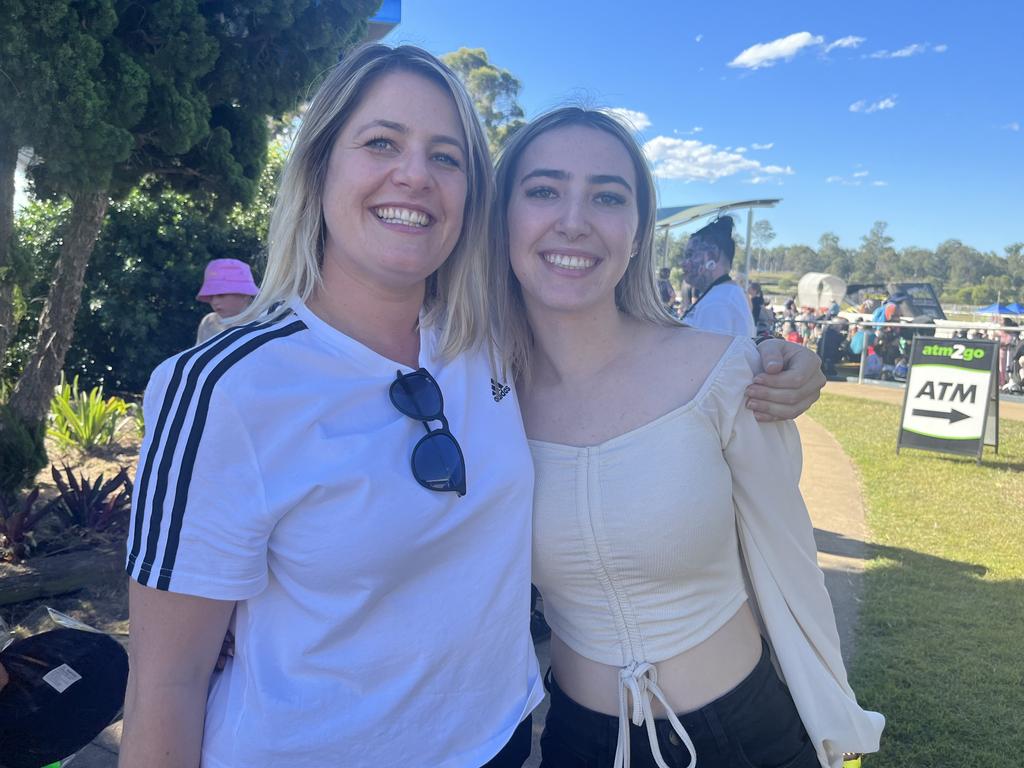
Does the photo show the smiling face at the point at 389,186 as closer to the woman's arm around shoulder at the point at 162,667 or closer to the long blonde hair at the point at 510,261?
the long blonde hair at the point at 510,261

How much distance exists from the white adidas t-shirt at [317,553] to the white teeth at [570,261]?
65 cm

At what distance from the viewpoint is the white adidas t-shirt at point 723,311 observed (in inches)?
224

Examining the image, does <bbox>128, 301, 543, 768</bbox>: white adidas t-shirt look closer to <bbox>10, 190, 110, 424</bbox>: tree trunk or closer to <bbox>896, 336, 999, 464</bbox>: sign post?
<bbox>10, 190, 110, 424</bbox>: tree trunk

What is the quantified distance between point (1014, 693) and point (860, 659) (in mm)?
759

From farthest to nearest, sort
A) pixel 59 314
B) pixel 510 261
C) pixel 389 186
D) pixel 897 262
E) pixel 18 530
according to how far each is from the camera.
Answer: pixel 897 262, pixel 59 314, pixel 18 530, pixel 510 261, pixel 389 186

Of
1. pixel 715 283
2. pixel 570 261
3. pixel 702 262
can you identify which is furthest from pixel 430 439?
pixel 702 262

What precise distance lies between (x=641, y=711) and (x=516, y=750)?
0.98ft

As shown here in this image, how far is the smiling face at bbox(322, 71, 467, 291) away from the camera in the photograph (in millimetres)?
1586

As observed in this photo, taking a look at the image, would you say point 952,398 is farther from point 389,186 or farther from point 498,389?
point 389,186

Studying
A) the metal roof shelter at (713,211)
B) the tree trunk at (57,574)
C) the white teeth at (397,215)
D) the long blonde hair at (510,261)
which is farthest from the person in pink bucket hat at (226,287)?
the metal roof shelter at (713,211)

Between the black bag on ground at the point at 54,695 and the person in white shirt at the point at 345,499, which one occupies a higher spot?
the person in white shirt at the point at 345,499

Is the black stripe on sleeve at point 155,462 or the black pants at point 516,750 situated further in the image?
the black pants at point 516,750

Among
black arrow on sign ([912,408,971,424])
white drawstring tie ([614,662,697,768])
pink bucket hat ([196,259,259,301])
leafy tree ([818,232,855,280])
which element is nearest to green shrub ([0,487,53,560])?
pink bucket hat ([196,259,259,301])

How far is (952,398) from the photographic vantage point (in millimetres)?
9195
